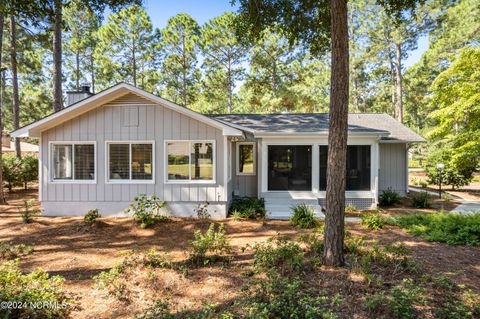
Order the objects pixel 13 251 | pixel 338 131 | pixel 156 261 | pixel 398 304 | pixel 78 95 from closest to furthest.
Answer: pixel 398 304, pixel 338 131, pixel 156 261, pixel 13 251, pixel 78 95

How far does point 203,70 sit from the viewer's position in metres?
23.9

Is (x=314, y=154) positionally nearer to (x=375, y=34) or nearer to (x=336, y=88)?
(x=336, y=88)

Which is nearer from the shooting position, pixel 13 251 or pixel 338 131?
pixel 338 131

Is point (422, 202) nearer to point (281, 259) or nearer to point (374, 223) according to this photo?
point (374, 223)

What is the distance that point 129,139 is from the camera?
28.7ft

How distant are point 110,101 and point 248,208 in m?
5.84

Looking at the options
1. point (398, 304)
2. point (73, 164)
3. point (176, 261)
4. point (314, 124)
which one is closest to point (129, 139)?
point (73, 164)

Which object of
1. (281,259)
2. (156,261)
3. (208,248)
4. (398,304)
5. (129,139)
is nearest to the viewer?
(398,304)

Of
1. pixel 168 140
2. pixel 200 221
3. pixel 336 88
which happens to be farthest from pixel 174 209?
pixel 336 88

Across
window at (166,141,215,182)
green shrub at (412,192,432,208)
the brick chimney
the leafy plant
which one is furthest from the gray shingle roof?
the brick chimney

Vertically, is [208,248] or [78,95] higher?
[78,95]

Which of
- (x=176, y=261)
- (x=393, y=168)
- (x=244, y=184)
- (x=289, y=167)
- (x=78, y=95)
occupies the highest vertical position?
(x=78, y=95)

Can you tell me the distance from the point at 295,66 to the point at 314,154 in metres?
16.5

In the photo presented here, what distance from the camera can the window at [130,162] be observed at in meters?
8.80
